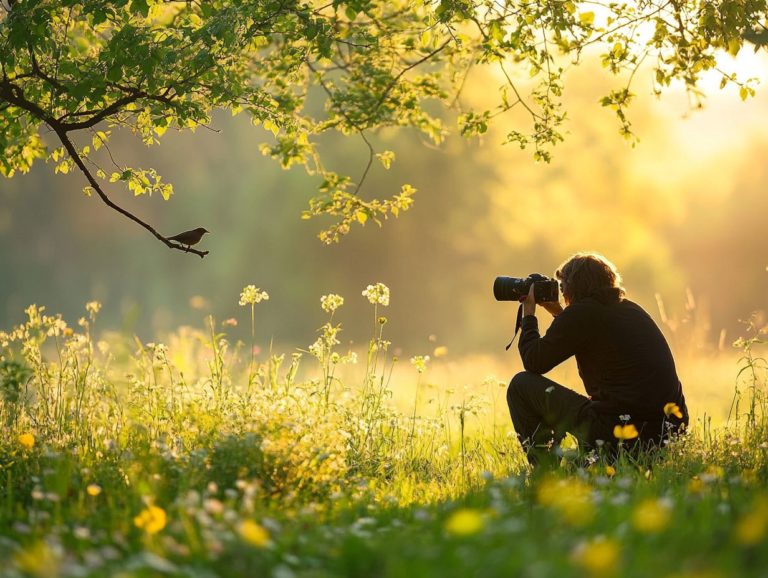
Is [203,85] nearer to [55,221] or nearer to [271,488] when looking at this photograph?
[271,488]

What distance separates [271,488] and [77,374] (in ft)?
7.43

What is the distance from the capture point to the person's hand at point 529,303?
6.00 meters

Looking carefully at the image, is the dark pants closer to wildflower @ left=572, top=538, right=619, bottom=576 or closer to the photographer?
the photographer

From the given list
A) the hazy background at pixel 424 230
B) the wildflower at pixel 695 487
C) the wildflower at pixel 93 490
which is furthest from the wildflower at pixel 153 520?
the hazy background at pixel 424 230

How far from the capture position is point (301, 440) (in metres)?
4.68

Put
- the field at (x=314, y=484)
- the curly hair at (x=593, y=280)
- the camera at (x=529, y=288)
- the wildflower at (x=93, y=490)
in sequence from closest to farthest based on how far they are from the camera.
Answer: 1. the field at (x=314, y=484)
2. the wildflower at (x=93, y=490)
3. the curly hair at (x=593, y=280)
4. the camera at (x=529, y=288)

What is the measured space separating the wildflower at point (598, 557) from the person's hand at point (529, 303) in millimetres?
3081

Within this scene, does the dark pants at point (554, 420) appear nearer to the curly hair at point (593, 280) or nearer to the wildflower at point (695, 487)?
the curly hair at point (593, 280)

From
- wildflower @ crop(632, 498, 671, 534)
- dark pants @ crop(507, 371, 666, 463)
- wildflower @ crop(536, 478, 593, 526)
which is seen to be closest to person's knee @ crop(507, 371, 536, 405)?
dark pants @ crop(507, 371, 666, 463)

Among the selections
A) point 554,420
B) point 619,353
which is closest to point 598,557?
point 619,353

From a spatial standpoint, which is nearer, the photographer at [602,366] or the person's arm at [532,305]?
the photographer at [602,366]

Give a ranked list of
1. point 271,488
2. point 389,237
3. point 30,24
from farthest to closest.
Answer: point 389,237 < point 30,24 < point 271,488

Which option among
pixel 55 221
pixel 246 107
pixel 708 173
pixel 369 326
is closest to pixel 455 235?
pixel 369 326

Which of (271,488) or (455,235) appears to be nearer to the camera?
(271,488)
